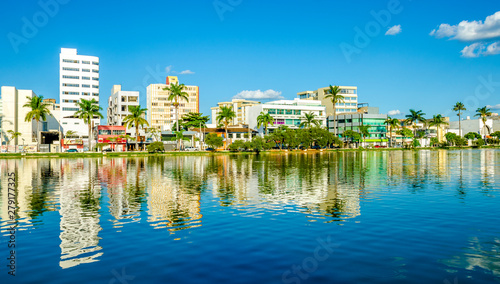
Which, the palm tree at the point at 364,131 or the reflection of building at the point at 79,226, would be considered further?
the palm tree at the point at 364,131

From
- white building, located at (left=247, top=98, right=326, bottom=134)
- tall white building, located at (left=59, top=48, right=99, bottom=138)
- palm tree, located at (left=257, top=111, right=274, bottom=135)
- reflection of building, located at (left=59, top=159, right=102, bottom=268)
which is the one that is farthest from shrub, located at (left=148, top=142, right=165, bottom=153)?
reflection of building, located at (left=59, top=159, right=102, bottom=268)

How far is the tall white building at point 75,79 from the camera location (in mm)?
172375

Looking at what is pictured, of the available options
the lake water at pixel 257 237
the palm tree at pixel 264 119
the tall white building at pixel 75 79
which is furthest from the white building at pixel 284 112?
the lake water at pixel 257 237

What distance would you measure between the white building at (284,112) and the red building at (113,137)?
61.8m

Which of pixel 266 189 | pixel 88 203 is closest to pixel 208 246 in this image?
pixel 88 203

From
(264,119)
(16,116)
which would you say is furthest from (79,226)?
(264,119)

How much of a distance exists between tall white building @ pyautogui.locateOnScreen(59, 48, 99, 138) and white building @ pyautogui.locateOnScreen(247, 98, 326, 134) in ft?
232

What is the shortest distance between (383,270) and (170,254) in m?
7.35

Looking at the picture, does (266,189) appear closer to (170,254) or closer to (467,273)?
(170,254)

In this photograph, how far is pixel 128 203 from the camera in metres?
25.3

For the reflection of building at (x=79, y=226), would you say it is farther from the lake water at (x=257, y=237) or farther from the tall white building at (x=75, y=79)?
the tall white building at (x=75, y=79)

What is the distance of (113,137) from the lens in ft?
449

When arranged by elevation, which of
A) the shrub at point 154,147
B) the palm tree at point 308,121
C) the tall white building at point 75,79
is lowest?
the shrub at point 154,147

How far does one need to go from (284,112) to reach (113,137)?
262ft
